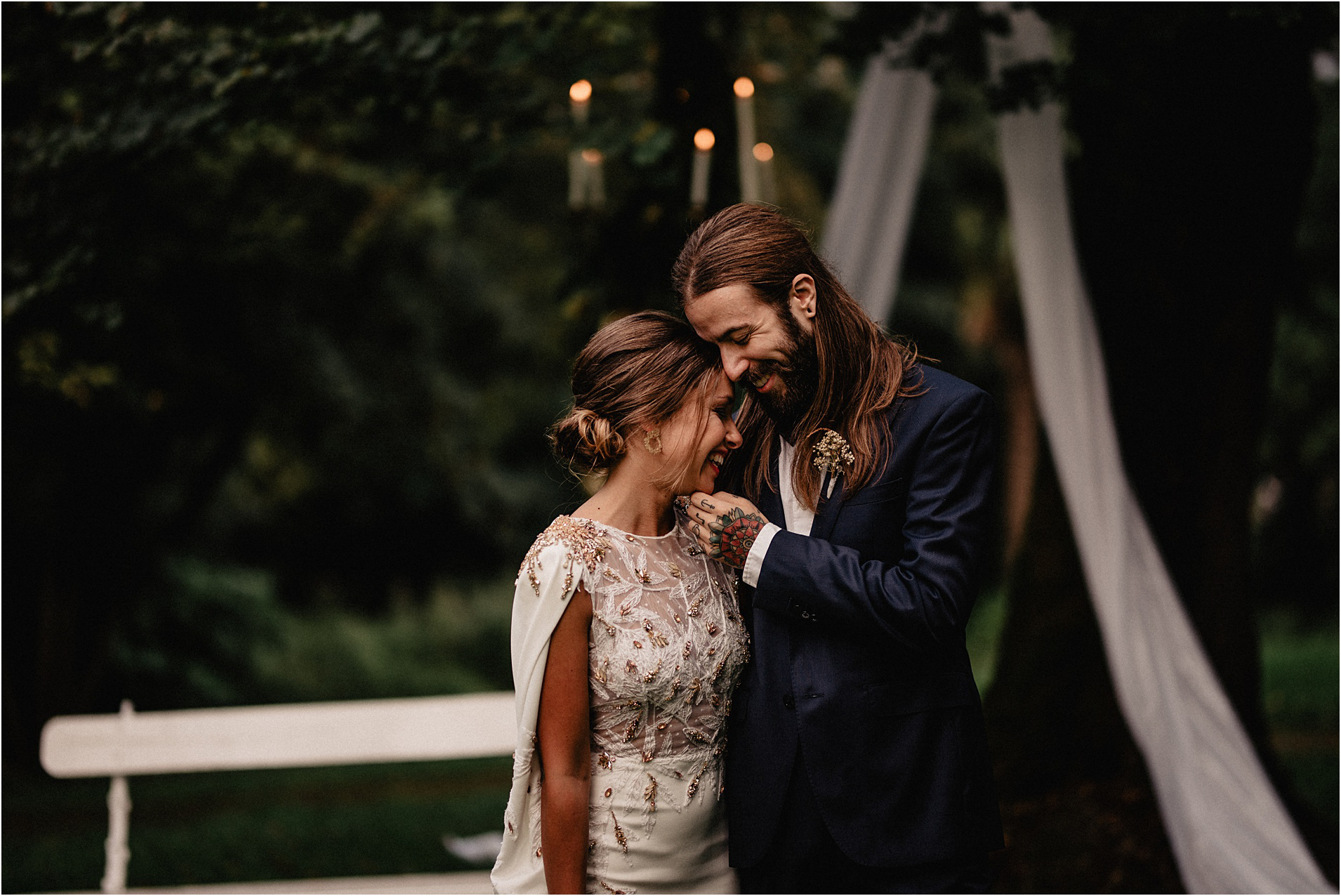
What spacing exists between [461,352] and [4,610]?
596 centimetres

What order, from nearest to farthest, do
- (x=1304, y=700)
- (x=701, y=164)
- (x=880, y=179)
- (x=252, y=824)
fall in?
(x=701, y=164) < (x=880, y=179) < (x=252, y=824) < (x=1304, y=700)

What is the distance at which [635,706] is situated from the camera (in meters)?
2.32

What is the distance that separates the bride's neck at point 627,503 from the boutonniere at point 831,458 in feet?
1.14

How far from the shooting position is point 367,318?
9023 millimetres

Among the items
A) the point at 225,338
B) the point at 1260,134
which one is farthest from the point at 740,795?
the point at 225,338

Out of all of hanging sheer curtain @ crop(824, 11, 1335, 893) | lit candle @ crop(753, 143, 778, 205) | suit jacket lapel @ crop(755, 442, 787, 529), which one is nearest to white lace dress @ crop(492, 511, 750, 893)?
suit jacket lapel @ crop(755, 442, 787, 529)

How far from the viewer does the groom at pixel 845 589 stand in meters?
2.20

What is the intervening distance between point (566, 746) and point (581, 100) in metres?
2.75

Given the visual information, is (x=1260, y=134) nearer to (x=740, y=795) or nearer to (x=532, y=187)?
(x=740, y=795)

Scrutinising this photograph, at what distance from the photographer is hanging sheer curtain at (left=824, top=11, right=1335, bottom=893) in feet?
12.3

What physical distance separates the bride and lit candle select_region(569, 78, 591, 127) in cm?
199

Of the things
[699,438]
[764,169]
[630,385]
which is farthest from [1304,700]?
[630,385]

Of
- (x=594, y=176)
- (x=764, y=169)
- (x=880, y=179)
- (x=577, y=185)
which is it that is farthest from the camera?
(x=764, y=169)

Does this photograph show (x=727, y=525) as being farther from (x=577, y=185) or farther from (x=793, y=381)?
(x=577, y=185)
